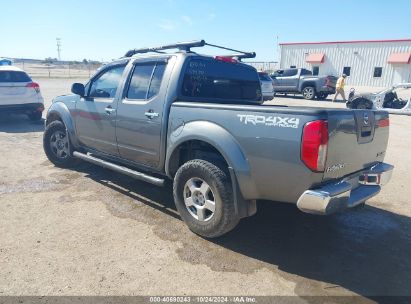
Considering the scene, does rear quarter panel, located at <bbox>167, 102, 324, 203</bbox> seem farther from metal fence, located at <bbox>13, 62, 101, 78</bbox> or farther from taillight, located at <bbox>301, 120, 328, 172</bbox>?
metal fence, located at <bbox>13, 62, 101, 78</bbox>

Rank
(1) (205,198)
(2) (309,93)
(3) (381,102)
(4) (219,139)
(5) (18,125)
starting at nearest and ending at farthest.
Answer: (4) (219,139) → (1) (205,198) → (5) (18,125) → (3) (381,102) → (2) (309,93)

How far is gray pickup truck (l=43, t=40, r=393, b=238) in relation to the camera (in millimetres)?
2881

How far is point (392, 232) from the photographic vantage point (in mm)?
3957

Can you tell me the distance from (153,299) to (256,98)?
3324 millimetres

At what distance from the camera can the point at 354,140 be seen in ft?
10.3

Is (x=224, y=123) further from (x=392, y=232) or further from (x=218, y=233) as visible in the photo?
(x=392, y=232)

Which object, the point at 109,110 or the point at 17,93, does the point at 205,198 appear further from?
the point at 17,93

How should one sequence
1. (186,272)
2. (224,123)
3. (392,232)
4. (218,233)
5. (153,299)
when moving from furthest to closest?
(392,232), (218,233), (224,123), (186,272), (153,299)

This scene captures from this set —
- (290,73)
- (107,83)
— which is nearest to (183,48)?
(107,83)

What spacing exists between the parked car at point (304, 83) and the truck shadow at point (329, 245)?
1626 centimetres

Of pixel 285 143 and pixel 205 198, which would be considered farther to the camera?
pixel 205 198

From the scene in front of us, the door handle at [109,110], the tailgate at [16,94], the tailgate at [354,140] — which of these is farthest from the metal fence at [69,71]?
the tailgate at [354,140]

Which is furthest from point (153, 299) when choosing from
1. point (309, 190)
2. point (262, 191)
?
point (309, 190)

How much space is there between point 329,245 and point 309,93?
17699 millimetres
